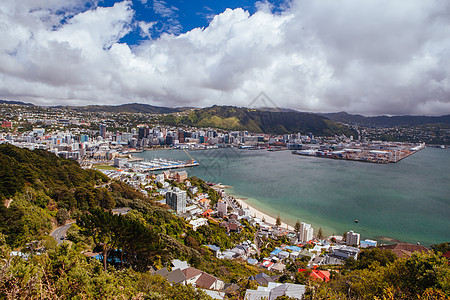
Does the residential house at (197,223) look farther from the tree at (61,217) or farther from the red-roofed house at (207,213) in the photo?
the tree at (61,217)

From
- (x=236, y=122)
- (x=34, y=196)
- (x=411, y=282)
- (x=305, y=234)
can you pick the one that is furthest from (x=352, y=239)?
(x=236, y=122)

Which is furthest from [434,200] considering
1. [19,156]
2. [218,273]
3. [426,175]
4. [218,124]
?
[218,124]

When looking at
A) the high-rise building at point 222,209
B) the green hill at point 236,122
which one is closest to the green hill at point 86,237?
the high-rise building at point 222,209

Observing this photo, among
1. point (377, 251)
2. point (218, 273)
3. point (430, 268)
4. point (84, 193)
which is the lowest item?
point (218, 273)

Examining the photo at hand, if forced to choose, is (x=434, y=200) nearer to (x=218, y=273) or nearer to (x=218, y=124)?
(x=218, y=273)

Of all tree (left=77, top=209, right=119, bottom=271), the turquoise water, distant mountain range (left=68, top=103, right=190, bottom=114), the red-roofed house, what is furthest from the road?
distant mountain range (left=68, top=103, right=190, bottom=114)
